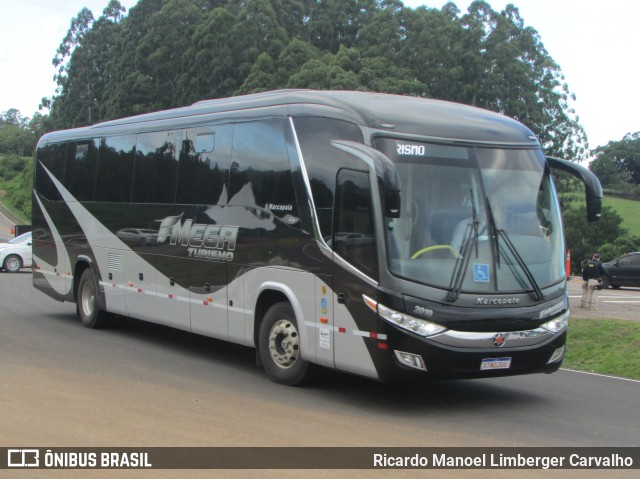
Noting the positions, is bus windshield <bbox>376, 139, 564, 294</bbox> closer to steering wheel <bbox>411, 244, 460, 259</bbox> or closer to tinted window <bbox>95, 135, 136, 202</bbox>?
steering wheel <bbox>411, 244, 460, 259</bbox>

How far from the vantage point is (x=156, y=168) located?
13.4 metres

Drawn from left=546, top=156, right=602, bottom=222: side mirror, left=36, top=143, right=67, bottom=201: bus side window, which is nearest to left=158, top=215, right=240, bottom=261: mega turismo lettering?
left=546, top=156, right=602, bottom=222: side mirror

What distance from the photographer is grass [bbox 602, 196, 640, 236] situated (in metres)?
75.6

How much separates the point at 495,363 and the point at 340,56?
153ft

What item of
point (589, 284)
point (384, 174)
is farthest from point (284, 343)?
point (589, 284)

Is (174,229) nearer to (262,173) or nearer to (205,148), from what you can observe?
(205,148)

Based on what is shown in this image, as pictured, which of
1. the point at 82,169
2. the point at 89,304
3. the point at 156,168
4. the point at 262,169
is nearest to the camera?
the point at 262,169

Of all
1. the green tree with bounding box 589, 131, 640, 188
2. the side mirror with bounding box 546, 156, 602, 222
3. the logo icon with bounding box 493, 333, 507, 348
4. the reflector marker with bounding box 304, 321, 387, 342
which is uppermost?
the green tree with bounding box 589, 131, 640, 188

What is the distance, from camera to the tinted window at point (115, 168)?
46.9 feet

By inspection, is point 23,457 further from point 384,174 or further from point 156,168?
point 156,168

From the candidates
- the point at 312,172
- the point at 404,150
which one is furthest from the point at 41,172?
the point at 404,150

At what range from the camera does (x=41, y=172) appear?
17.7m

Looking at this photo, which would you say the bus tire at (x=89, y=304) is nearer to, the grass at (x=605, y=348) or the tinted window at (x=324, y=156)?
the tinted window at (x=324, y=156)

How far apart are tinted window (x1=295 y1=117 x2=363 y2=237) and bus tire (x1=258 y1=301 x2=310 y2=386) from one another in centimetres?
138
